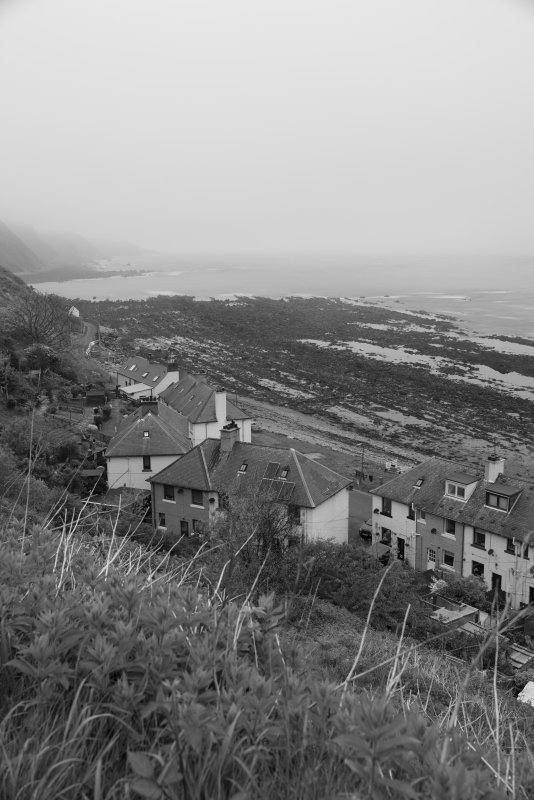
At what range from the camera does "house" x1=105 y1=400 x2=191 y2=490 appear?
99.6ft

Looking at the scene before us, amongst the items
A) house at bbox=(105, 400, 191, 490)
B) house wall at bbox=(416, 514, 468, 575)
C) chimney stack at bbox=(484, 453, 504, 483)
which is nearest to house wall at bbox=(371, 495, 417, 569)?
house wall at bbox=(416, 514, 468, 575)

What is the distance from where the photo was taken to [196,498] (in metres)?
27.2

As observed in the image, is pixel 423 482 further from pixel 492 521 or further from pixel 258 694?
pixel 258 694

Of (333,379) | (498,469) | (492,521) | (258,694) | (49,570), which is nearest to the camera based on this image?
(258,694)

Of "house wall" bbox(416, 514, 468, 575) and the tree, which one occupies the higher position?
the tree

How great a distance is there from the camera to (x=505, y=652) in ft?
47.4

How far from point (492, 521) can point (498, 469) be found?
2685 mm

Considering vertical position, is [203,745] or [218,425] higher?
[203,745]

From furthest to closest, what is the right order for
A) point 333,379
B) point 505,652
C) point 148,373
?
point 333,379 → point 148,373 → point 505,652

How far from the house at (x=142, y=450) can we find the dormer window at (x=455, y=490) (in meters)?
13.1

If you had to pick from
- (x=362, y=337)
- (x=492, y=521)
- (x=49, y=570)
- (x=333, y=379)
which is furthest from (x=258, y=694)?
(x=362, y=337)

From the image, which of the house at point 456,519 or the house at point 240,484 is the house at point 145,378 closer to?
the house at point 240,484

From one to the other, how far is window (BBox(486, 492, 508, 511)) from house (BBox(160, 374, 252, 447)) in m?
15.3

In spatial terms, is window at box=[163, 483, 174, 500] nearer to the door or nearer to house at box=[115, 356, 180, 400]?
the door
